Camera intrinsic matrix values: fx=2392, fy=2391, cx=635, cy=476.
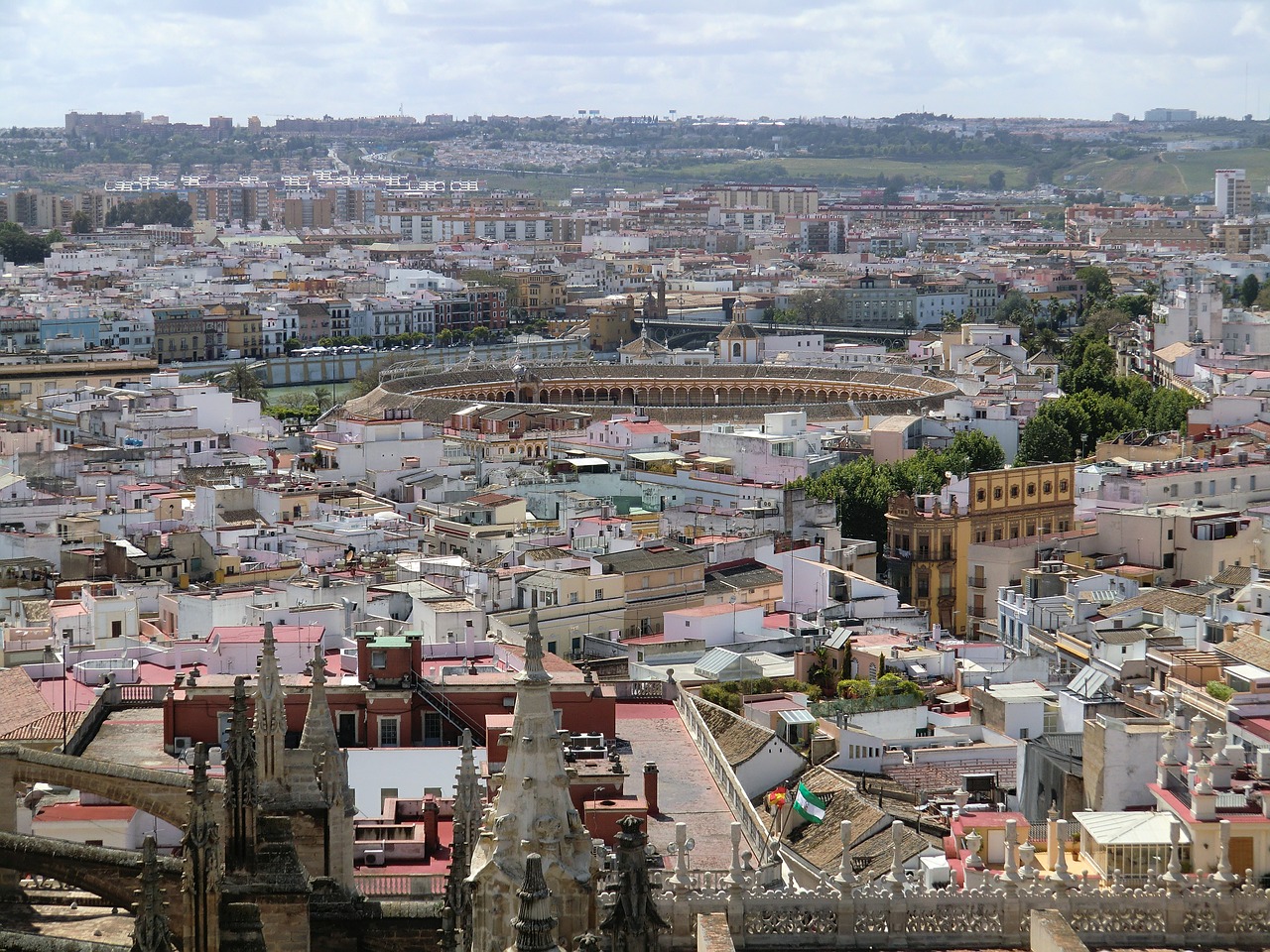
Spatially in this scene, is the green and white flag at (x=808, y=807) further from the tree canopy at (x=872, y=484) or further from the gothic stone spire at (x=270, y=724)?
the tree canopy at (x=872, y=484)

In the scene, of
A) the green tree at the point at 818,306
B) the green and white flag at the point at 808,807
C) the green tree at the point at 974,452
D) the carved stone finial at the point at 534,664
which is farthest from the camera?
the green tree at the point at 818,306

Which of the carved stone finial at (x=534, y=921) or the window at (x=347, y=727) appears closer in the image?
the carved stone finial at (x=534, y=921)

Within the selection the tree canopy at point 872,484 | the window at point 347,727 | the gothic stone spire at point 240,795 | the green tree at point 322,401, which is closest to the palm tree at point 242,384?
the green tree at point 322,401

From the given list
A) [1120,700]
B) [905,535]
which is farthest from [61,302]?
[1120,700]

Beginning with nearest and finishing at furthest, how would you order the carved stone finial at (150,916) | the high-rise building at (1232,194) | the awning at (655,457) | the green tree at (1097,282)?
the carved stone finial at (150,916) < the awning at (655,457) < the green tree at (1097,282) < the high-rise building at (1232,194)

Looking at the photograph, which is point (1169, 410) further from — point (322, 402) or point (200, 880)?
point (200, 880)

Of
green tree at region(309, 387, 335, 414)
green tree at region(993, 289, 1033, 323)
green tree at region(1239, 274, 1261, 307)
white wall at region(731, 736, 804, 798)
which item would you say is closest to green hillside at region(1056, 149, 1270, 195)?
green tree at region(993, 289, 1033, 323)
